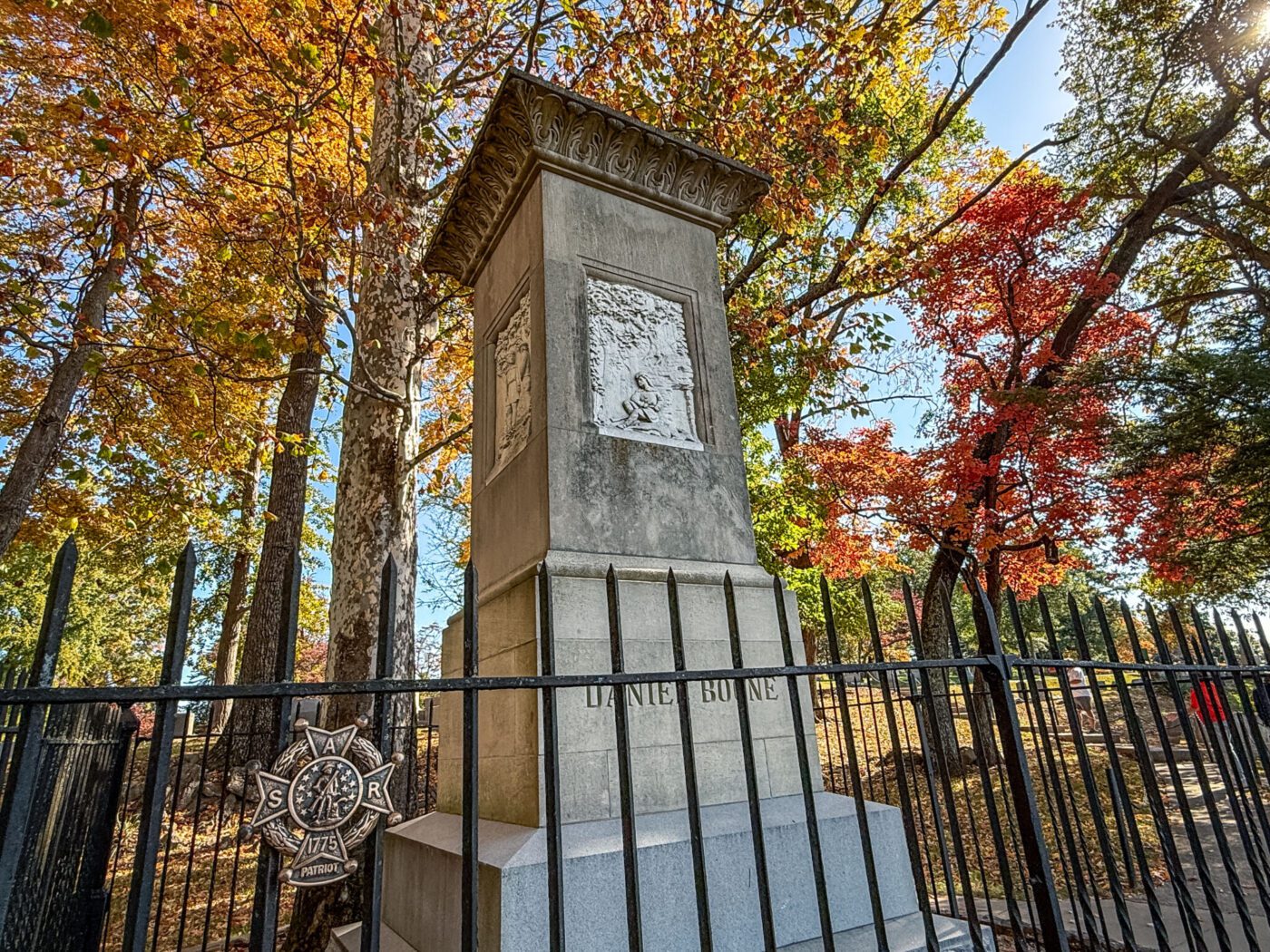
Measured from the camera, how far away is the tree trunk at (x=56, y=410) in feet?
26.6

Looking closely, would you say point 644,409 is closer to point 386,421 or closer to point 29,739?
point 29,739

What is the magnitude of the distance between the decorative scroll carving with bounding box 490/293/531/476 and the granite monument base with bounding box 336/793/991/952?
1.94m

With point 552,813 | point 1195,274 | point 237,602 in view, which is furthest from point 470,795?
point 1195,274

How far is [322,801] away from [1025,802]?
2272 millimetres

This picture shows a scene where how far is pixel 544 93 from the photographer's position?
3627mm

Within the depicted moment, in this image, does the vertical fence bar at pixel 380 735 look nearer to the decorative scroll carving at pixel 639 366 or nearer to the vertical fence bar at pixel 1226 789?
the decorative scroll carving at pixel 639 366

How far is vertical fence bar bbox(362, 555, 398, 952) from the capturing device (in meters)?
1.43

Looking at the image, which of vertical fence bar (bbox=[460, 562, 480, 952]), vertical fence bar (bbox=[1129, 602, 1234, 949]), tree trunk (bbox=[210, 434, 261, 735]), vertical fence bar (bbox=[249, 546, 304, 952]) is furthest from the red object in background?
tree trunk (bbox=[210, 434, 261, 735])

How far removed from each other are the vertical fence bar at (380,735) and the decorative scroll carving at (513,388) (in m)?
1.99

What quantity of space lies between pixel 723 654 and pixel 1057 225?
11.8 m

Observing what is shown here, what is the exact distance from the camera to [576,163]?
149 inches

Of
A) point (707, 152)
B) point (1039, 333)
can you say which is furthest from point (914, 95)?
point (707, 152)

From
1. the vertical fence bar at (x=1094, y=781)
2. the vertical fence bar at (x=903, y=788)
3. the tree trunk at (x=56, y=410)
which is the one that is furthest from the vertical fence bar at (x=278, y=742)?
the tree trunk at (x=56, y=410)

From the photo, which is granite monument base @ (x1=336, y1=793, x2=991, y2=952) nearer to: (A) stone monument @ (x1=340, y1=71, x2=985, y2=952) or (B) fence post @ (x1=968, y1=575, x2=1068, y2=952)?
(A) stone monument @ (x1=340, y1=71, x2=985, y2=952)
